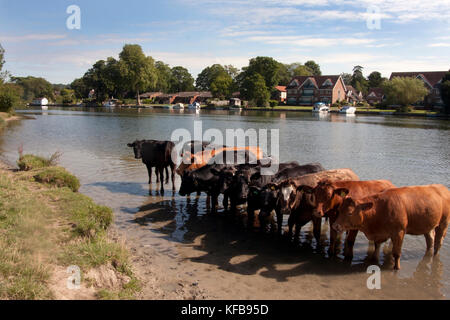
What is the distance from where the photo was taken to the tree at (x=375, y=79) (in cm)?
12925

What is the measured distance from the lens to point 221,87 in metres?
121

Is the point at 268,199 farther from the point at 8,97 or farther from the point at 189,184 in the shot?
the point at 8,97

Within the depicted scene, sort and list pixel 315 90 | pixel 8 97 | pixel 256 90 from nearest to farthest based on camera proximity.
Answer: pixel 8 97
pixel 256 90
pixel 315 90

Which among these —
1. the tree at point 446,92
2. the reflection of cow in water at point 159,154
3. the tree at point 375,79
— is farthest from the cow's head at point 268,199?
the tree at point 375,79

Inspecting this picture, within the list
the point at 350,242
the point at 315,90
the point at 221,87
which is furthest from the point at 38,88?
the point at 350,242

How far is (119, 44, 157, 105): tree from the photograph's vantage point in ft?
355

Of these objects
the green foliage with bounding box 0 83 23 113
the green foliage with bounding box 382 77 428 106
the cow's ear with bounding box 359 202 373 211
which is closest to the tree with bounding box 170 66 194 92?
the green foliage with bounding box 382 77 428 106

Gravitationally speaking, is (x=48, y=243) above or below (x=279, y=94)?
below

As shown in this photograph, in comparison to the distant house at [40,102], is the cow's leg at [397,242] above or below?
below

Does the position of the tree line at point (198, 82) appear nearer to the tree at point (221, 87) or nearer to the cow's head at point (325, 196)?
the tree at point (221, 87)

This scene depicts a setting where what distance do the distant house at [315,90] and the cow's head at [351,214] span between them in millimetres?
102844

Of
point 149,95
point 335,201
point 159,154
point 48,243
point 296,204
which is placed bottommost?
point 48,243

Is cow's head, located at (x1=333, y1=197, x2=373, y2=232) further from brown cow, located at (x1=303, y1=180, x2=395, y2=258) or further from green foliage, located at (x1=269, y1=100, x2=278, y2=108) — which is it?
green foliage, located at (x1=269, y1=100, x2=278, y2=108)

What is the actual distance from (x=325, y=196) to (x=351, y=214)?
2.53 ft
